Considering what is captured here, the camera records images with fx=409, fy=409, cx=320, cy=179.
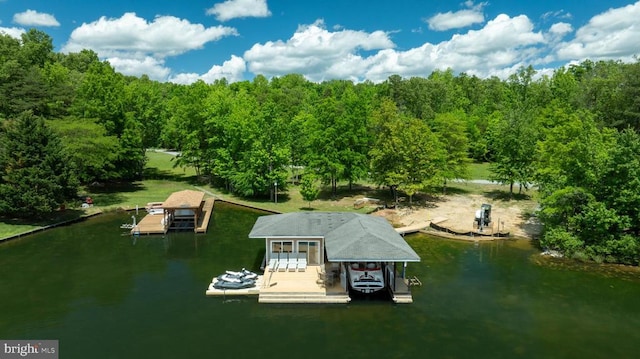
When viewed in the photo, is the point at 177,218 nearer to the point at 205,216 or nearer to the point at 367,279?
the point at 205,216

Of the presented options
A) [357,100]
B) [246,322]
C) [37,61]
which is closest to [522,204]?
[357,100]

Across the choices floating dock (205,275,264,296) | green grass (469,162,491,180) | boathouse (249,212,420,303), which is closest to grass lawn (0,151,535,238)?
green grass (469,162,491,180)

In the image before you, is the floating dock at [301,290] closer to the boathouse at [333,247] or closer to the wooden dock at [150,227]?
the boathouse at [333,247]

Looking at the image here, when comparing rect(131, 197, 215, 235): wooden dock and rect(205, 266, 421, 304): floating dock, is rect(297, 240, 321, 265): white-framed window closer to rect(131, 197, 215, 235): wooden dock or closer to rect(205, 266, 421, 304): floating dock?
rect(205, 266, 421, 304): floating dock

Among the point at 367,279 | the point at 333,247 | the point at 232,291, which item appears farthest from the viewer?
the point at 333,247

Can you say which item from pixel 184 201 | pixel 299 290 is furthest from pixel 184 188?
pixel 299 290
